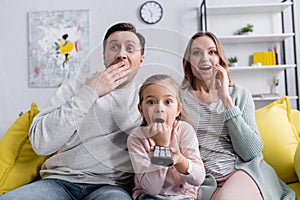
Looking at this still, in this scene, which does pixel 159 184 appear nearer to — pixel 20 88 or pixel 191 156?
pixel 191 156

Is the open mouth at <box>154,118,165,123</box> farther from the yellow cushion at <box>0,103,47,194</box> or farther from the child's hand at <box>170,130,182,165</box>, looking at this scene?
the yellow cushion at <box>0,103,47,194</box>

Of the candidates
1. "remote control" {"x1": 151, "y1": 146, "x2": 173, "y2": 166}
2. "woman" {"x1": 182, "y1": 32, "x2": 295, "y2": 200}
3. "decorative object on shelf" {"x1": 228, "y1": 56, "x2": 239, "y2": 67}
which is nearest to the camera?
"remote control" {"x1": 151, "y1": 146, "x2": 173, "y2": 166}

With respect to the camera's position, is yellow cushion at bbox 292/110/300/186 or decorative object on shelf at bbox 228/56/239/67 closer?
yellow cushion at bbox 292/110/300/186

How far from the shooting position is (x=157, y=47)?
1049 mm

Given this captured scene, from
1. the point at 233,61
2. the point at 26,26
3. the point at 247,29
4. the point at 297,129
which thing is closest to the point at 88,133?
the point at 297,129

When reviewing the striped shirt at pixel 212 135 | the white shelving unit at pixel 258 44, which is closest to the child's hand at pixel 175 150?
the striped shirt at pixel 212 135

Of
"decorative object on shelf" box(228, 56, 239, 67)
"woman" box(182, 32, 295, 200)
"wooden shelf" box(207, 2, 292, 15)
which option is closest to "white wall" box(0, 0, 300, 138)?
"wooden shelf" box(207, 2, 292, 15)

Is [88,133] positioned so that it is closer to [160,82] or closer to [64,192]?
[64,192]

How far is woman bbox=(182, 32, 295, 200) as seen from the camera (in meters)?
1.24

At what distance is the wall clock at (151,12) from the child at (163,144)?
2.26m

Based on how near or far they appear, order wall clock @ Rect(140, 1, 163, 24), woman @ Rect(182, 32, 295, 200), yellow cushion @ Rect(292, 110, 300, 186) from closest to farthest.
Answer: woman @ Rect(182, 32, 295, 200) < yellow cushion @ Rect(292, 110, 300, 186) < wall clock @ Rect(140, 1, 163, 24)

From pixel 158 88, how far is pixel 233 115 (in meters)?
0.44

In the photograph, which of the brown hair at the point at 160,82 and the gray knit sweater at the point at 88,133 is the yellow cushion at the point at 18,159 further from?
the brown hair at the point at 160,82

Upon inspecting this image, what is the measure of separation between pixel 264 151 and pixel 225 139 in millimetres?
246
